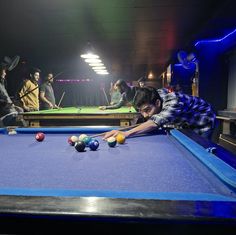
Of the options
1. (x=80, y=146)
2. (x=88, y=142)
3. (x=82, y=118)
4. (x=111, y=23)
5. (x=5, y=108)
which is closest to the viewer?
(x=80, y=146)

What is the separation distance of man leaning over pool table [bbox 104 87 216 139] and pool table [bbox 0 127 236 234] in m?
0.56

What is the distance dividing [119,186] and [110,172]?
192mm

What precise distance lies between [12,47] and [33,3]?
3206 mm

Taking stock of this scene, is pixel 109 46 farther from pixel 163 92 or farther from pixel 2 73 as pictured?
pixel 163 92

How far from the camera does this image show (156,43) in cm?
558

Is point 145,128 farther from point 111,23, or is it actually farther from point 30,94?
point 30,94

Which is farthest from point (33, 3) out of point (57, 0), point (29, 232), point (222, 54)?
point (222, 54)

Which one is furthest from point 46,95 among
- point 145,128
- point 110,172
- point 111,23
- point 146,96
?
point 110,172

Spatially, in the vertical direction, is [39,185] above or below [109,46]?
below

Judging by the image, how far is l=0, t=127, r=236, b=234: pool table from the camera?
2.16 feet

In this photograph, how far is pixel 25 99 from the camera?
239 inches

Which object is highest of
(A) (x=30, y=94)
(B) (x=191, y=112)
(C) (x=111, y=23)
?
(C) (x=111, y=23)

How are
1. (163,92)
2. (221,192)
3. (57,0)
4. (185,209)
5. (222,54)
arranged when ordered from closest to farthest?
(185,209) < (221,192) < (163,92) < (57,0) < (222,54)

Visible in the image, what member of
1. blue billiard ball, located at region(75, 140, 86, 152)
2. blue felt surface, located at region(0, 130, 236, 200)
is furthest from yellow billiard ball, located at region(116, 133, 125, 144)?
blue billiard ball, located at region(75, 140, 86, 152)
